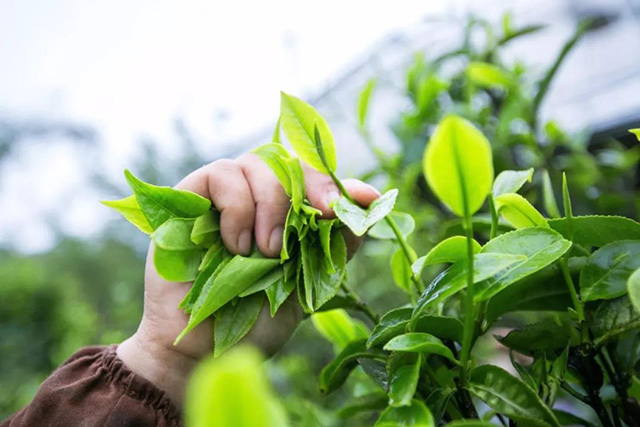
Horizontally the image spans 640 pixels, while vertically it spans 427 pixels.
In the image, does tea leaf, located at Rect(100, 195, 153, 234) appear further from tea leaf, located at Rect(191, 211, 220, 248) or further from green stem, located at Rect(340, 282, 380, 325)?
green stem, located at Rect(340, 282, 380, 325)

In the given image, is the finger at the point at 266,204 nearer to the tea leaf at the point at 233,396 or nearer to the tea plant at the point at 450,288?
the tea plant at the point at 450,288

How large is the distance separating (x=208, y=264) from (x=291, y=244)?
0.18ft

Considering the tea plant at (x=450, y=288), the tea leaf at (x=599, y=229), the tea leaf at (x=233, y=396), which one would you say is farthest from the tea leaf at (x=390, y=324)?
the tea leaf at (x=233, y=396)

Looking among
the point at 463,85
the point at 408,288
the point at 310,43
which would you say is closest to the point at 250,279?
the point at 408,288

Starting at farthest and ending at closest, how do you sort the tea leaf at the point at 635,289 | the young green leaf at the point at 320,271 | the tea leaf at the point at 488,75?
the tea leaf at the point at 488,75 < the young green leaf at the point at 320,271 < the tea leaf at the point at 635,289

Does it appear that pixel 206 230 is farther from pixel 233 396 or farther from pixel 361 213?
pixel 233 396

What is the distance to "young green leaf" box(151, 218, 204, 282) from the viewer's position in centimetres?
33

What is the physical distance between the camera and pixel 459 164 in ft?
0.68

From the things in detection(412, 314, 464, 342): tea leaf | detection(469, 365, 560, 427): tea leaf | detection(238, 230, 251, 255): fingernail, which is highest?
detection(238, 230, 251, 255): fingernail

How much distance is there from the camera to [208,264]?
36cm

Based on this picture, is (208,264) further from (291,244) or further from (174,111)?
(174,111)

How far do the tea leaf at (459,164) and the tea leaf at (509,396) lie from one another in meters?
0.09

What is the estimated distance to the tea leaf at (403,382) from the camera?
0.25m

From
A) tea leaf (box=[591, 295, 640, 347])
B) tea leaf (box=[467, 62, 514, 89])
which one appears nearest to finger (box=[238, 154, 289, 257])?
tea leaf (box=[591, 295, 640, 347])
